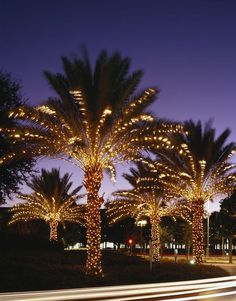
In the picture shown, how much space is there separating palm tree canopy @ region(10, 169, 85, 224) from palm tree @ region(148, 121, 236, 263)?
1838 centimetres

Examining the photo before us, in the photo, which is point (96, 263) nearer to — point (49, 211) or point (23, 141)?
point (23, 141)

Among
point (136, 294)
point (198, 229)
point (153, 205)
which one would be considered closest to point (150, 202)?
point (153, 205)

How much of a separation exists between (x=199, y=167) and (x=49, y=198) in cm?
2107

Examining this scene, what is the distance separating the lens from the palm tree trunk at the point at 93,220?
21.1m

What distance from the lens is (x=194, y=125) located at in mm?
30625

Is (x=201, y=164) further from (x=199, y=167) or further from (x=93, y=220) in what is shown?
(x=93, y=220)

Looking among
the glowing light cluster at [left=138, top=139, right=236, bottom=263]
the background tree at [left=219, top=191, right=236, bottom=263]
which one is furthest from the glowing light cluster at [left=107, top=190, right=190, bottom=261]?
the background tree at [left=219, top=191, right=236, bottom=263]

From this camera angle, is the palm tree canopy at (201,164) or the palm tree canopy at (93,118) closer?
the palm tree canopy at (93,118)

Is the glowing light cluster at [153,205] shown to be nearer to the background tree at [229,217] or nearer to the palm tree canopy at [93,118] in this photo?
the background tree at [229,217]

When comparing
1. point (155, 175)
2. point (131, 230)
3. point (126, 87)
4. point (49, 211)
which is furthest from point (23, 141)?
point (131, 230)

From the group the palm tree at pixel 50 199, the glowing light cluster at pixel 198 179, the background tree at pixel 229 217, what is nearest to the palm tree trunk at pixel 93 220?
the glowing light cluster at pixel 198 179

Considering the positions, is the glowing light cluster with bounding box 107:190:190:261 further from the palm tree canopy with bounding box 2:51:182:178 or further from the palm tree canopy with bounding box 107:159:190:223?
the palm tree canopy with bounding box 2:51:182:178

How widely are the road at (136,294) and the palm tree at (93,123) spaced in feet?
13.2

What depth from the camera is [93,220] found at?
2173 centimetres
